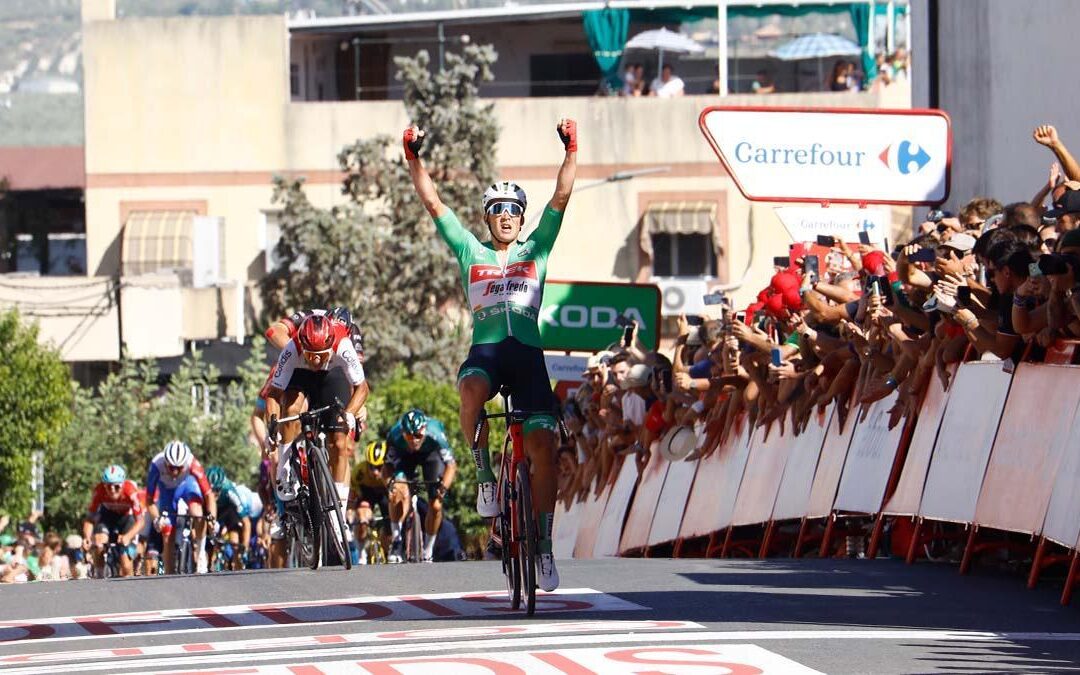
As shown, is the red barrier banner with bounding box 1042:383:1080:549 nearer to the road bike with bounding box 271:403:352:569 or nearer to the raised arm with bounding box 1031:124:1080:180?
the raised arm with bounding box 1031:124:1080:180

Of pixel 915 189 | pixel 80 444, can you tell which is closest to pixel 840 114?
pixel 915 189

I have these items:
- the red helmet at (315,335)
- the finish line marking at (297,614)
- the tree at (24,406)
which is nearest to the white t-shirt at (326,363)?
the red helmet at (315,335)

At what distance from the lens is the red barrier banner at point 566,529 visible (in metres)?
25.1

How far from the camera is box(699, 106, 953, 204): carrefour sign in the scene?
18609mm

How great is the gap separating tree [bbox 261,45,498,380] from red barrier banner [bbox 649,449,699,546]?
28.4 metres

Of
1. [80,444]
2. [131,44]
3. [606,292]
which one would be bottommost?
[80,444]

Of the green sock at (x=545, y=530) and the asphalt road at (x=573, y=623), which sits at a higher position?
the green sock at (x=545, y=530)

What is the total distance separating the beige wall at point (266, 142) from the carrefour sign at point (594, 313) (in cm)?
2662

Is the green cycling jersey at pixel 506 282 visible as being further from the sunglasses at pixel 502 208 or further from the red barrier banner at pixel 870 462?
the red barrier banner at pixel 870 462

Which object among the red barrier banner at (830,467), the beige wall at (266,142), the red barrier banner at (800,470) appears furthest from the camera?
the beige wall at (266,142)

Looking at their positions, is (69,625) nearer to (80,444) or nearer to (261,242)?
(80,444)

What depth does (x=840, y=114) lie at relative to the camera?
18734 mm

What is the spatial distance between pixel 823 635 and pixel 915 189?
8885 millimetres

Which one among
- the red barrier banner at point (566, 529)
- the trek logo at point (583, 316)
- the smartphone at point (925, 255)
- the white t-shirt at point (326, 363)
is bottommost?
the red barrier banner at point (566, 529)
